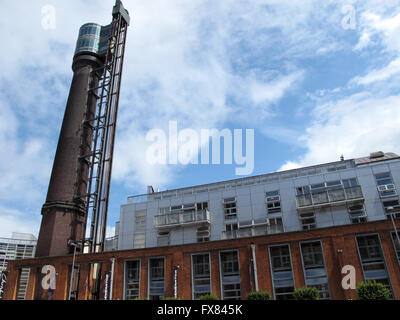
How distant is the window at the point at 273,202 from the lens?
38.3 m

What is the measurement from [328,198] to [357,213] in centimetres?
323

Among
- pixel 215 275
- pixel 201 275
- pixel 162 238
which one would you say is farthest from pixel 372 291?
pixel 162 238

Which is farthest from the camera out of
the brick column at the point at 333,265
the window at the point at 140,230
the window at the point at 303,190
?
the window at the point at 140,230

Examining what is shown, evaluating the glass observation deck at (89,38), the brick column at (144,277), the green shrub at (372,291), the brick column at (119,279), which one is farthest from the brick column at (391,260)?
the glass observation deck at (89,38)

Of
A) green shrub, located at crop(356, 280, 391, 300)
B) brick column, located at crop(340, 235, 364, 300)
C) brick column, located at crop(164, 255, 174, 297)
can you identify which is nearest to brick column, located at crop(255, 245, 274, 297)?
brick column, located at crop(340, 235, 364, 300)

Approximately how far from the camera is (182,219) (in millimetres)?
40594

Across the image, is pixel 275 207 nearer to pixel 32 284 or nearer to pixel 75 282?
pixel 75 282

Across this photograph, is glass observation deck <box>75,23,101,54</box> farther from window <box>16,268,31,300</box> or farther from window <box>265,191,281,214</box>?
window <box>265,191,281,214</box>

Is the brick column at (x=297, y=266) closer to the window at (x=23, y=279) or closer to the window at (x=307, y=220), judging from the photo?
the window at (x=307, y=220)

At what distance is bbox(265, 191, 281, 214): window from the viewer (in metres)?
38.3

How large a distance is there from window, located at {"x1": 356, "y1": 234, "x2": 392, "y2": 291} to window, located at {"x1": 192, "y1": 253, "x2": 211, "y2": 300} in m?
13.3

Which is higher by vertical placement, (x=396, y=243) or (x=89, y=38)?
(x=89, y=38)

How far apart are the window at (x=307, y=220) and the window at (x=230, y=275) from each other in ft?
33.6
